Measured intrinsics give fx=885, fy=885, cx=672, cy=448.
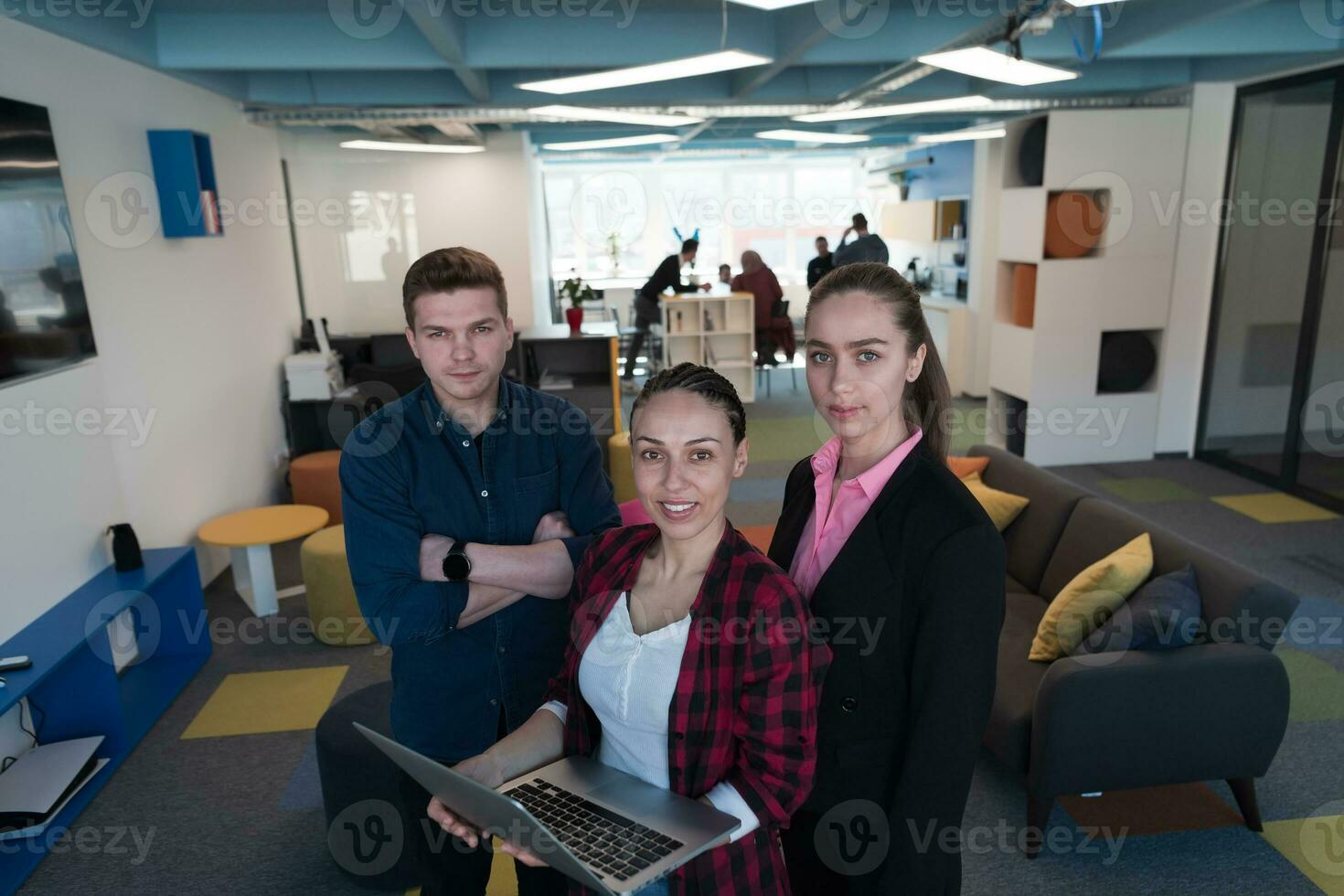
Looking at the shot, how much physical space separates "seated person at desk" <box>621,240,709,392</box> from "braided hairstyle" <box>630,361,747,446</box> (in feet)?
30.3

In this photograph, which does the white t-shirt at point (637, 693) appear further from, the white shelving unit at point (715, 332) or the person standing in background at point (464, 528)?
the white shelving unit at point (715, 332)

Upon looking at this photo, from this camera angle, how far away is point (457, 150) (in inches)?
343

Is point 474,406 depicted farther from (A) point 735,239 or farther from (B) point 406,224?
(A) point 735,239

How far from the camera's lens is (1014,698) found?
3.32m

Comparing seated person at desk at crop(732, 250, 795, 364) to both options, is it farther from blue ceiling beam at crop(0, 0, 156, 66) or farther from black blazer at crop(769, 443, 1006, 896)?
black blazer at crop(769, 443, 1006, 896)

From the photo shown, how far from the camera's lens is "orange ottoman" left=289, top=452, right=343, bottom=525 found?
6535mm

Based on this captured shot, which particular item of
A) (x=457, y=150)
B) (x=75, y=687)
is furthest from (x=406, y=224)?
(x=75, y=687)

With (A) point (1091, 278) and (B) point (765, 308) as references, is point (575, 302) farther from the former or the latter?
(A) point (1091, 278)

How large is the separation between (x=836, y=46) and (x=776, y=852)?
223 inches

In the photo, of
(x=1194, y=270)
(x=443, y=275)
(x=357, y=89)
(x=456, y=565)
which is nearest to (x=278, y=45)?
(x=357, y=89)

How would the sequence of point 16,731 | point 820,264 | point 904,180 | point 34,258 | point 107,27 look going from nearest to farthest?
1. point 16,731
2. point 34,258
3. point 107,27
4. point 820,264
5. point 904,180

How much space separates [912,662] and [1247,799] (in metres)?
2.45

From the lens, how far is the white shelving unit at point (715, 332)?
423 inches

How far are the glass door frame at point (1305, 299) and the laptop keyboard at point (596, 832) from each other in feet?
23.1
